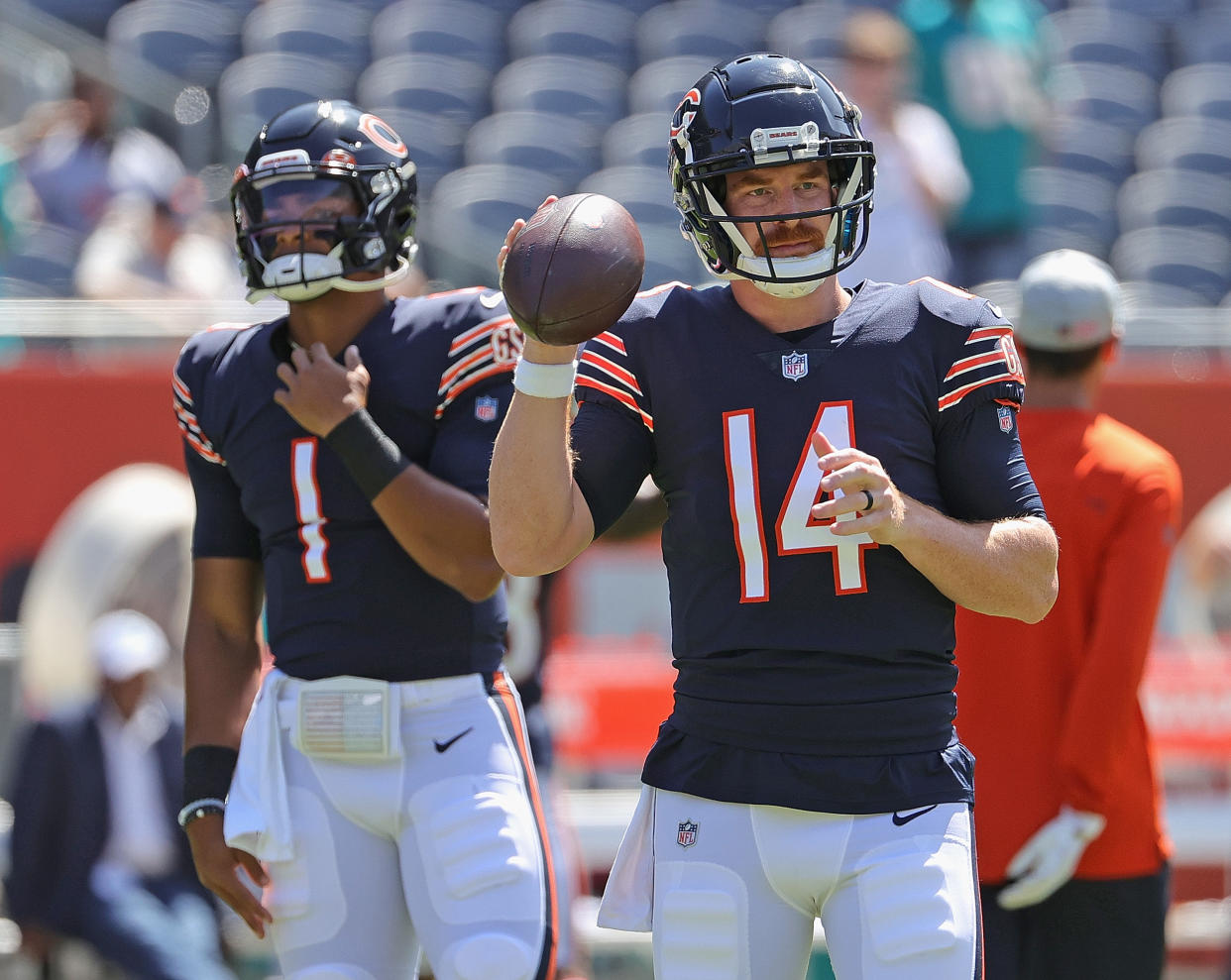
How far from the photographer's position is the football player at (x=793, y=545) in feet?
7.64

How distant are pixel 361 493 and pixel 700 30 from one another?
839 centimetres

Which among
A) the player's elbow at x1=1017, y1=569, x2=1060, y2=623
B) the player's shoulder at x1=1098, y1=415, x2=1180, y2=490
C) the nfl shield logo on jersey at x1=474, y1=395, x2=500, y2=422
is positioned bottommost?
the player's elbow at x1=1017, y1=569, x2=1060, y2=623

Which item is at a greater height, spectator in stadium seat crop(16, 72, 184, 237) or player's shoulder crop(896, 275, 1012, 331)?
spectator in stadium seat crop(16, 72, 184, 237)

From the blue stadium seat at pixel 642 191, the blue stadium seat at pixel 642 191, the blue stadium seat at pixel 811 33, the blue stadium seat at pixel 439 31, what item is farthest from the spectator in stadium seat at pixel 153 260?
the blue stadium seat at pixel 811 33

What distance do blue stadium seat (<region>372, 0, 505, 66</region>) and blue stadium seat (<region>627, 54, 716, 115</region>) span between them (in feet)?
3.27

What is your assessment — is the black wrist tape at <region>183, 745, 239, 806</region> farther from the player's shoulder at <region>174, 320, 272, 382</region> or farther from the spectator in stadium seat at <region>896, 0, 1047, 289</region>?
the spectator in stadium seat at <region>896, 0, 1047, 289</region>

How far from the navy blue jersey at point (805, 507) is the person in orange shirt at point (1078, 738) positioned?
732 mm

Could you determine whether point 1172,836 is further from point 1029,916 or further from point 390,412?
point 390,412

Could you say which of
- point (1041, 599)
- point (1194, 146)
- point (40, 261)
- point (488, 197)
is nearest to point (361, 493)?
point (1041, 599)

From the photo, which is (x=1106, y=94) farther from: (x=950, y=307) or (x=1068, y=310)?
(x=950, y=307)

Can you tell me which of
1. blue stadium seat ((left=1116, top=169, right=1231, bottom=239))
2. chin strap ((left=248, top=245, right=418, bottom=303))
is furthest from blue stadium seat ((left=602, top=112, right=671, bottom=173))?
chin strap ((left=248, top=245, right=418, bottom=303))

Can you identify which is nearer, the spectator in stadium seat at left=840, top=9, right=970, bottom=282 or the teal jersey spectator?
the spectator in stadium seat at left=840, top=9, right=970, bottom=282

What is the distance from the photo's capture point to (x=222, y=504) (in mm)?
3104

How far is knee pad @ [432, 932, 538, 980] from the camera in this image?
2.78m
